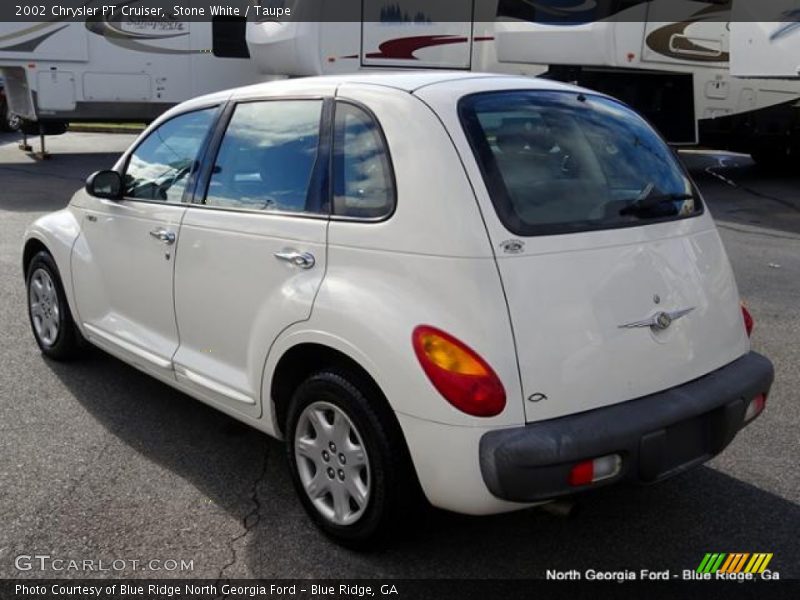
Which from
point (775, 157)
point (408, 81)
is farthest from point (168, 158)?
point (775, 157)

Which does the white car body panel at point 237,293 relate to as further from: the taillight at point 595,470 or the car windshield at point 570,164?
the taillight at point 595,470

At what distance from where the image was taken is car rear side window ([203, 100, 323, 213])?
10.8ft

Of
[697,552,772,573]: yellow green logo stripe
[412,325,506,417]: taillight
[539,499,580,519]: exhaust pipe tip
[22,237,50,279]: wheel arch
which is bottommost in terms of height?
[697,552,772,573]: yellow green logo stripe

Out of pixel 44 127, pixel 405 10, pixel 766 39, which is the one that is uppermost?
pixel 405 10

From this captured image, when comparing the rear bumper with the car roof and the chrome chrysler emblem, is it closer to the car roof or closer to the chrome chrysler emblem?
the chrome chrysler emblem

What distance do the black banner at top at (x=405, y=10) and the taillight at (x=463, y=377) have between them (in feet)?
29.8

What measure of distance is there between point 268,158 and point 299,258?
0.58 meters

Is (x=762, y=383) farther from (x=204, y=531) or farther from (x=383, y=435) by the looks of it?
(x=204, y=531)

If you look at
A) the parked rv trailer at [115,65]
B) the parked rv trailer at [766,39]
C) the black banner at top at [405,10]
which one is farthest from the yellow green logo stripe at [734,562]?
the parked rv trailer at [115,65]

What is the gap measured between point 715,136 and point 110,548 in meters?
12.8

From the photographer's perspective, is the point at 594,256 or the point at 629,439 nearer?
the point at 629,439

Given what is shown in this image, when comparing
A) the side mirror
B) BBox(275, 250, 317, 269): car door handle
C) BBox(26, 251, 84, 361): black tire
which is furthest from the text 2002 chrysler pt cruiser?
BBox(26, 251, 84, 361): black tire

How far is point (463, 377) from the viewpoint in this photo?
261cm

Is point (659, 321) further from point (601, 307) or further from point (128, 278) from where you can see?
point (128, 278)
